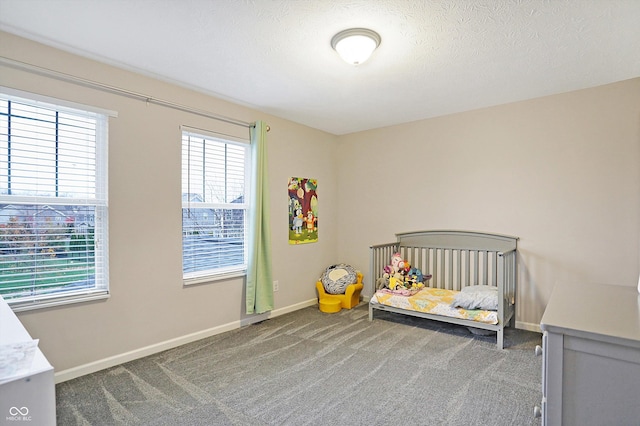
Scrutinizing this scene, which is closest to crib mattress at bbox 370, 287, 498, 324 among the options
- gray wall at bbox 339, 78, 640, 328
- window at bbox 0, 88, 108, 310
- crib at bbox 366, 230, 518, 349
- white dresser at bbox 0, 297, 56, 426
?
crib at bbox 366, 230, 518, 349

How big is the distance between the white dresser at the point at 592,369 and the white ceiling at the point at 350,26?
1628 millimetres

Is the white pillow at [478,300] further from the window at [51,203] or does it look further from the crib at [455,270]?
the window at [51,203]

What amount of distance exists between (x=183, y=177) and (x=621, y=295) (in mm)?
3084

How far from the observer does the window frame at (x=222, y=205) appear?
118 inches

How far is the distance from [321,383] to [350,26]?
2300 millimetres

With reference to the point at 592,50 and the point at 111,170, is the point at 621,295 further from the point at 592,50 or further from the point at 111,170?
the point at 111,170

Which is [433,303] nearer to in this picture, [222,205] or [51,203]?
[222,205]

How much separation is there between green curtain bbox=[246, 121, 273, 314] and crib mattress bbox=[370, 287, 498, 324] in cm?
118

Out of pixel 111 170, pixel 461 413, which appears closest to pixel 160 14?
pixel 111 170

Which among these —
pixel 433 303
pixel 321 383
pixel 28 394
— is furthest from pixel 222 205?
pixel 28 394

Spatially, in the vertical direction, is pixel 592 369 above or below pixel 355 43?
below

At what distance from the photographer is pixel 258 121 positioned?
3467 millimetres

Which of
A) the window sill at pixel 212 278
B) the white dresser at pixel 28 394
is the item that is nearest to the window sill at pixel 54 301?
the window sill at pixel 212 278

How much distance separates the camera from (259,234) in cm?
342
